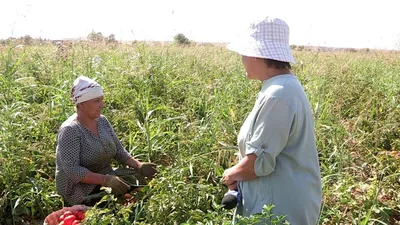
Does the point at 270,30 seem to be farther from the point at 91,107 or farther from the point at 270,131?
the point at 91,107

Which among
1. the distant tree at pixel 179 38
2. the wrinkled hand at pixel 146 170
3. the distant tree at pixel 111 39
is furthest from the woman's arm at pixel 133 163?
the distant tree at pixel 111 39

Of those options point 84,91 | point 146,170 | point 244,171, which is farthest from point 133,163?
point 244,171

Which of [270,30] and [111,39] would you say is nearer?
[270,30]

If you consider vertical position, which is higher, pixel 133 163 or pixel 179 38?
pixel 179 38

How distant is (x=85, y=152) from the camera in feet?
10.3

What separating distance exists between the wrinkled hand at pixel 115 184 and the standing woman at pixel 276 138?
3.96 ft

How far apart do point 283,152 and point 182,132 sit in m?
1.99

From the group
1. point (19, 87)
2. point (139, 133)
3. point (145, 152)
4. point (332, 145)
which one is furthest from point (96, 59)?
point (332, 145)

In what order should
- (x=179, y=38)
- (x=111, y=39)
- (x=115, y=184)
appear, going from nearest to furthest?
(x=115, y=184), (x=179, y=38), (x=111, y=39)

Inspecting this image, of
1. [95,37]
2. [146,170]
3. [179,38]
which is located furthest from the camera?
[95,37]

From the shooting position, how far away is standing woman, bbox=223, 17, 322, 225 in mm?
1842

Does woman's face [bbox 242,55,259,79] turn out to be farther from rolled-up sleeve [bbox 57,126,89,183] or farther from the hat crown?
rolled-up sleeve [bbox 57,126,89,183]

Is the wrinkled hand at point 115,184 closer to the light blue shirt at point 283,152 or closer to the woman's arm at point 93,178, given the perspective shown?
the woman's arm at point 93,178

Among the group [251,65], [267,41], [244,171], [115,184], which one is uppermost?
[267,41]
